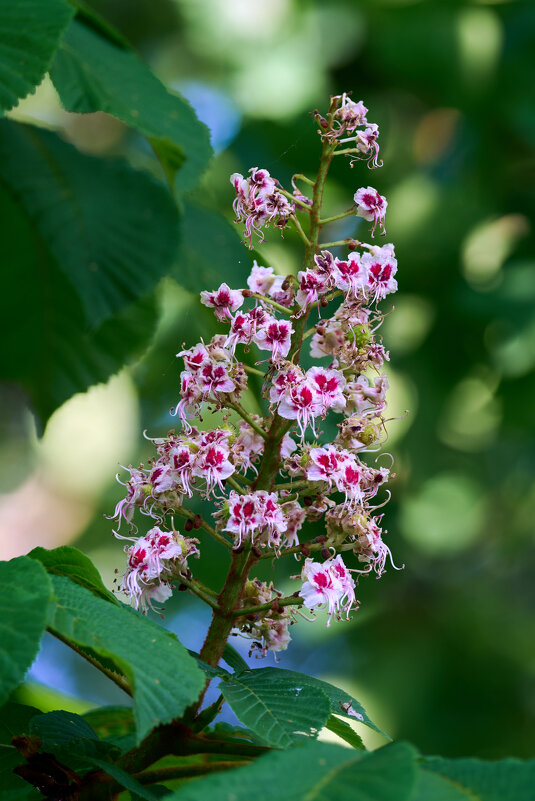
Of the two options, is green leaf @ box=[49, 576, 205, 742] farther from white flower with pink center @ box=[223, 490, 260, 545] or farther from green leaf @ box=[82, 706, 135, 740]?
green leaf @ box=[82, 706, 135, 740]

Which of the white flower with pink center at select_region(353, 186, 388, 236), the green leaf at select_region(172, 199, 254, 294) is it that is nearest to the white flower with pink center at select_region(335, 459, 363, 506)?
Answer: the white flower with pink center at select_region(353, 186, 388, 236)

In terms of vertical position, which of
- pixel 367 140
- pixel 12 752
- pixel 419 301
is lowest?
pixel 12 752

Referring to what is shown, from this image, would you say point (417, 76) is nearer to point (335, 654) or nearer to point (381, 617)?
point (381, 617)

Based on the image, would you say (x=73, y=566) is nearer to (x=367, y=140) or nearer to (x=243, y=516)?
(x=243, y=516)

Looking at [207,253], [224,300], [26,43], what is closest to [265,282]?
[224,300]

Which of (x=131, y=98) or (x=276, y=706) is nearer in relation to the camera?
(x=276, y=706)

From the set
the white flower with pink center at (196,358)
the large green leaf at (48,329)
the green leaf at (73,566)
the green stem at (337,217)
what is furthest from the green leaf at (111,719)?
the large green leaf at (48,329)
